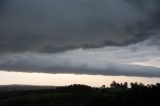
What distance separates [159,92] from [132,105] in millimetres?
13441

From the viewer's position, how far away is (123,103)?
654ft

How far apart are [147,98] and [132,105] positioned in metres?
7.73

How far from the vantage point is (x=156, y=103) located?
179m

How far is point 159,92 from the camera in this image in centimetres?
18875

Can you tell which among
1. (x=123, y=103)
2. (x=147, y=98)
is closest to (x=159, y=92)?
(x=147, y=98)

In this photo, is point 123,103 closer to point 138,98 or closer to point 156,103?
point 138,98

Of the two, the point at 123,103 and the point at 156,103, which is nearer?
the point at 156,103

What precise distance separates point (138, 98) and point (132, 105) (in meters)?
6.37

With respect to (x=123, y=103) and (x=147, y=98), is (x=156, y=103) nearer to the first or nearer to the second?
(x=147, y=98)

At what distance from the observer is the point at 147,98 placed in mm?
185500

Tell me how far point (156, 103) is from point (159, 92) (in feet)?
35.0

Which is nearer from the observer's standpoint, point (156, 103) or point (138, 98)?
point (156, 103)

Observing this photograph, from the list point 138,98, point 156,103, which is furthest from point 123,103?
point 156,103

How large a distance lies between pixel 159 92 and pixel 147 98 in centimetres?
713
